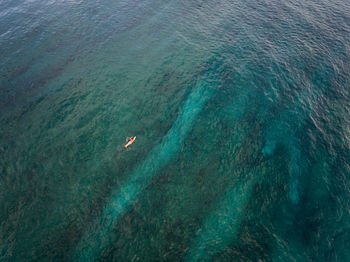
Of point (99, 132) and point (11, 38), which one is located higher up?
point (11, 38)

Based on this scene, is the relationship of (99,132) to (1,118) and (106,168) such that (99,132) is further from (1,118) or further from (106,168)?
(1,118)

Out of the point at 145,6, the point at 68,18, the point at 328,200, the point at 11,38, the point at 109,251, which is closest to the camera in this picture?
the point at 109,251

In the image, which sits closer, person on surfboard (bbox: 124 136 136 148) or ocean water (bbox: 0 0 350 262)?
ocean water (bbox: 0 0 350 262)

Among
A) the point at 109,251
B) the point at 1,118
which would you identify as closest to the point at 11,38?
the point at 1,118

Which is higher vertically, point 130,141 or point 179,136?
point 179,136

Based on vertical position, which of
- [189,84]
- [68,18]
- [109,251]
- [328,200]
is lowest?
[109,251]

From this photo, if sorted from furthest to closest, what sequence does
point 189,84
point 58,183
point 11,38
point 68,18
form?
point 68,18
point 11,38
point 189,84
point 58,183

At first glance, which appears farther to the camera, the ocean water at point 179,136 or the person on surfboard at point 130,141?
the person on surfboard at point 130,141

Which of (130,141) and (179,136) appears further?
(179,136)
